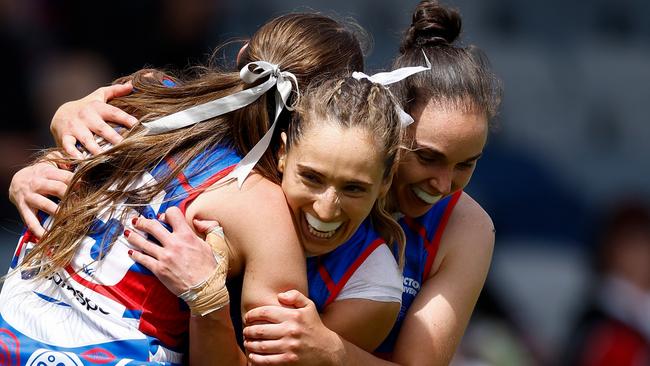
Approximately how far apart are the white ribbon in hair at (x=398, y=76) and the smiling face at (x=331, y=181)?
14 cm

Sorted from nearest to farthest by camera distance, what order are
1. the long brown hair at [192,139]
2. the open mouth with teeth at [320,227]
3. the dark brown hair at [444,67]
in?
the open mouth with teeth at [320,227] < the long brown hair at [192,139] < the dark brown hair at [444,67]

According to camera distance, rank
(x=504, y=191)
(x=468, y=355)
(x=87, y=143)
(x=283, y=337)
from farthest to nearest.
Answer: (x=504, y=191) < (x=468, y=355) < (x=87, y=143) < (x=283, y=337)

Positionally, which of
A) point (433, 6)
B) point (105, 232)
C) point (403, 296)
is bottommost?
point (403, 296)

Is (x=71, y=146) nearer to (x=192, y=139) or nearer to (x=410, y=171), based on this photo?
(x=192, y=139)

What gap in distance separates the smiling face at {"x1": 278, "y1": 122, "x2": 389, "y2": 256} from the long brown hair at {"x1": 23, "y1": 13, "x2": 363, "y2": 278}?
0.13m

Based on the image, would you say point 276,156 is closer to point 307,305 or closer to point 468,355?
point 307,305

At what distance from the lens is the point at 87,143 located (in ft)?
11.6

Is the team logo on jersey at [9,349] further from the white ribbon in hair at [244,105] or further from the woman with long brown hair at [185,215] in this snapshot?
the white ribbon in hair at [244,105]

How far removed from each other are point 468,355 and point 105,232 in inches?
109

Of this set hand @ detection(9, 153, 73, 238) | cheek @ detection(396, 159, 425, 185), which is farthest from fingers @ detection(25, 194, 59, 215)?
cheek @ detection(396, 159, 425, 185)

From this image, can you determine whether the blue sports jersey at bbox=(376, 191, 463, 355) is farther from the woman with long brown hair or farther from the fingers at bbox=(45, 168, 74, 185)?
the fingers at bbox=(45, 168, 74, 185)

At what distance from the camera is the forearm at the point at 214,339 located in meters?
3.23

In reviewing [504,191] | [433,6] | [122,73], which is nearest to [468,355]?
[504,191]

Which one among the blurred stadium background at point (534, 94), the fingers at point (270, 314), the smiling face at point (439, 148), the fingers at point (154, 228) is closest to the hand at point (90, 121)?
the fingers at point (154, 228)
